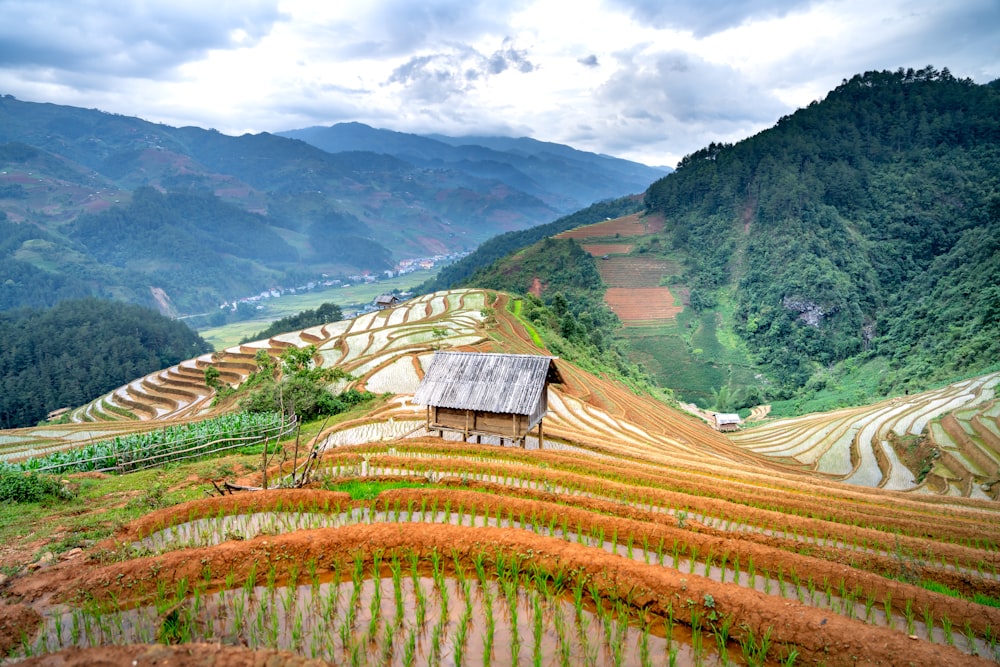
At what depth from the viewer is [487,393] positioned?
17.6 metres

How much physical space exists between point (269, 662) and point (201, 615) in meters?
2.06

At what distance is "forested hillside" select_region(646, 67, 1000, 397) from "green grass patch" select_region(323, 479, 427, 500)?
49.8 metres

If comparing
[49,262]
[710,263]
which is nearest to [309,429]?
[710,263]

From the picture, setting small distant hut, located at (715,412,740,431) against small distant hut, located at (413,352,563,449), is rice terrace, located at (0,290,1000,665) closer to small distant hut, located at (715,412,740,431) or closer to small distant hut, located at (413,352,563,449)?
small distant hut, located at (413,352,563,449)

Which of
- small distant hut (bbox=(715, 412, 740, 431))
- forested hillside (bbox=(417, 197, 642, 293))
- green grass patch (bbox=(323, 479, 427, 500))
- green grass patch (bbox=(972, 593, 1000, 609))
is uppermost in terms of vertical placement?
forested hillside (bbox=(417, 197, 642, 293))

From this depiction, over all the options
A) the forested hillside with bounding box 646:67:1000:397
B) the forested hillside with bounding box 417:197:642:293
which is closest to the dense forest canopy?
the forested hillside with bounding box 417:197:642:293

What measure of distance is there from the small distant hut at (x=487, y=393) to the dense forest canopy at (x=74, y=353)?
69.2 m

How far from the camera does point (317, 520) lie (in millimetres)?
9805

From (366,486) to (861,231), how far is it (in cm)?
9554

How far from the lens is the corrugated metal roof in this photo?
17.2m

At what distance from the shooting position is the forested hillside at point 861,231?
2205 inches

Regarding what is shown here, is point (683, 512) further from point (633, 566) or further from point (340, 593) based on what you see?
point (340, 593)

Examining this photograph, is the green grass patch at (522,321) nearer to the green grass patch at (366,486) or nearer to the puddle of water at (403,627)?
the green grass patch at (366,486)

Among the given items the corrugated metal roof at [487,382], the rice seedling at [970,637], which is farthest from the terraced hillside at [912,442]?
the corrugated metal roof at [487,382]
